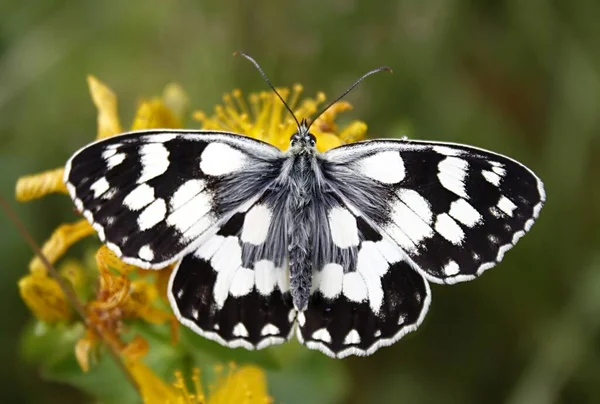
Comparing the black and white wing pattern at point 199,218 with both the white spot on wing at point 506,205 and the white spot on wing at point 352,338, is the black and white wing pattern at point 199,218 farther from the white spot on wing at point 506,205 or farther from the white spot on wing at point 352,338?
the white spot on wing at point 506,205

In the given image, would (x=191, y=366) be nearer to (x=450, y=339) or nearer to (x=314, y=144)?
(x=314, y=144)

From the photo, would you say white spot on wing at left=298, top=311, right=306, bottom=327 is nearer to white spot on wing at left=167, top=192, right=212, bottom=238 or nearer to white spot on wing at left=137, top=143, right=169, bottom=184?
white spot on wing at left=167, top=192, right=212, bottom=238

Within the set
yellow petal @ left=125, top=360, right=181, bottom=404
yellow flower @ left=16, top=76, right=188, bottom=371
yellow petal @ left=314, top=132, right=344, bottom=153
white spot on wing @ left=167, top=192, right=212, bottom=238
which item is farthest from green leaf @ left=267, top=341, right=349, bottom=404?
white spot on wing @ left=167, top=192, right=212, bottom=238

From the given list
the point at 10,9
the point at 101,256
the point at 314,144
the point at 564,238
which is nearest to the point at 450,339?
the point at 564,238

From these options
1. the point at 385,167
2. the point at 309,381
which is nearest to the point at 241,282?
the point at 385,167

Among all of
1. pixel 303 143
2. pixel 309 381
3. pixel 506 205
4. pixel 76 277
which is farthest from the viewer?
pixel 309 381

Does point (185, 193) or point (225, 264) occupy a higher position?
point (185, 193)

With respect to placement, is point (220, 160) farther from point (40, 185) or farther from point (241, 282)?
point (40, 185)
